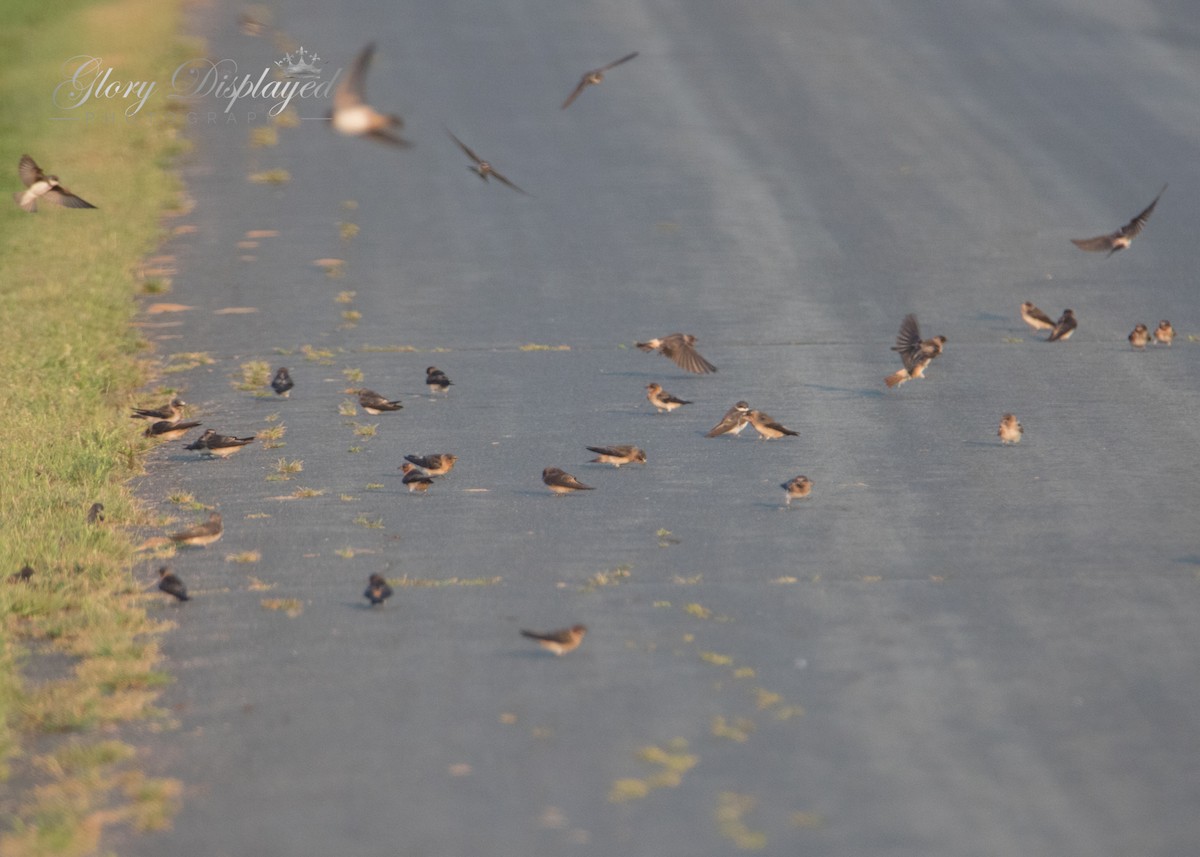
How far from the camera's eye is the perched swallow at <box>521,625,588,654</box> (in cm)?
931

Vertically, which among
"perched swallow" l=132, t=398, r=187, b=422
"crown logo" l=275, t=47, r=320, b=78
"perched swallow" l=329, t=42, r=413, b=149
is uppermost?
"perched swallow" l=329, t=42, r=413, b=149

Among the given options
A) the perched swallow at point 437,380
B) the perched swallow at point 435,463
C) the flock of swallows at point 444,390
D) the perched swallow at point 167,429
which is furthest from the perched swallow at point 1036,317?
the perched swallow at point 167,429

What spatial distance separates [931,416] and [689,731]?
7.36 m

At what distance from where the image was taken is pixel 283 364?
16.9 metres

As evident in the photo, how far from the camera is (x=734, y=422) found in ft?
46.9

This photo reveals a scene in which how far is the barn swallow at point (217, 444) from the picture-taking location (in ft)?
44.7

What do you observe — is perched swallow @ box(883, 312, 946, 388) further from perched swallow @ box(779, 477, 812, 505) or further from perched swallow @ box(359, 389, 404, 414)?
perched swallow @ box(359, 389, 404, 414)

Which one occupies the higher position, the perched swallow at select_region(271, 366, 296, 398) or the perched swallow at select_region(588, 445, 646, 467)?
the perched swallow at select_region(588, 445, 646, 467)

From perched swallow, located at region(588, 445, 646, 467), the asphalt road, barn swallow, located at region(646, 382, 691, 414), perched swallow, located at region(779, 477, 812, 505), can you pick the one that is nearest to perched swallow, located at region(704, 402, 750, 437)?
the asphalt road

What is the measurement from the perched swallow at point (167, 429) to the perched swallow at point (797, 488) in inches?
216

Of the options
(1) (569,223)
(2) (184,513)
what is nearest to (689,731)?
(2) (184,513)

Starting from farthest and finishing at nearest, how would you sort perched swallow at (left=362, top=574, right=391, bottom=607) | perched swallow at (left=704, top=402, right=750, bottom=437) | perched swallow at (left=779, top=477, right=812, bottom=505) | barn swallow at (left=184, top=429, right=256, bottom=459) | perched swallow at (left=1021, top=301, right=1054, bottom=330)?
1. perched swallow at (left=1021, top=301, right=1054, bottom=330)
2. perched swallow at (left=704, top=402, right=750, bottom=437)
3. barn swallow at (left=184, top=429, right=256, bottom=459)
4. perched swallow at (left=779, top=477, right=812, bottom=505)
5. perched swallow at (left=362, top=574, right=391, bottom=607)

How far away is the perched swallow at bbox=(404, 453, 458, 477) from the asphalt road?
0.83 ft

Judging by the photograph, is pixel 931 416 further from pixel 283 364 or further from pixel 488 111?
pixel 488 111
